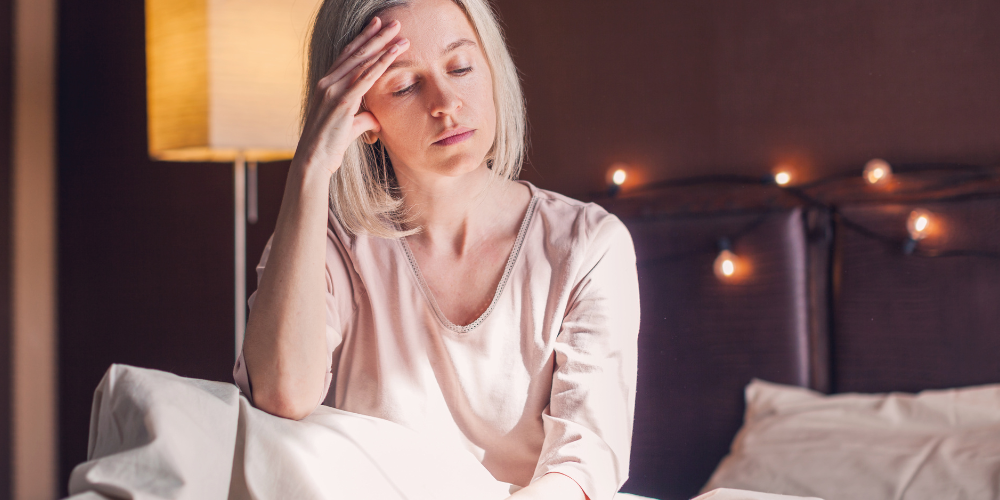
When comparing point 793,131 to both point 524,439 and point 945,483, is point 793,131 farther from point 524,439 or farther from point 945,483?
point 524,439

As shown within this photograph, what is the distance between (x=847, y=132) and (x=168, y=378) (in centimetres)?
111

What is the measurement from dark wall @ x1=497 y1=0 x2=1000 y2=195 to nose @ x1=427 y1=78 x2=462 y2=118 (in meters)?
0.61

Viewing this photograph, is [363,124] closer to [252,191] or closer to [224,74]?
[224,74]

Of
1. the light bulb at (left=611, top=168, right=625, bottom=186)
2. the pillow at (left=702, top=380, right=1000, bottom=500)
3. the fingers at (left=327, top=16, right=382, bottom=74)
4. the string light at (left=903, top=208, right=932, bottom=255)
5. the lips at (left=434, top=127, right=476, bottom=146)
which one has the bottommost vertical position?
the pillow at (left=702, top=380, right=1000, bottom=500)

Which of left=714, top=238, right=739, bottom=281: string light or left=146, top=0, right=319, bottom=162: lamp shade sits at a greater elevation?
left=146, top=0, right=319, bottom=162: lamp shade

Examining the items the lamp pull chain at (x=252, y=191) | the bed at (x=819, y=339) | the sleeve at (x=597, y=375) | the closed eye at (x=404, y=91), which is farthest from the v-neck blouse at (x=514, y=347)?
the lamp pull chain at (x=252, y=191)

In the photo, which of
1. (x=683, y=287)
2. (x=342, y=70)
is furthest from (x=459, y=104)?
(x=683, y=287)

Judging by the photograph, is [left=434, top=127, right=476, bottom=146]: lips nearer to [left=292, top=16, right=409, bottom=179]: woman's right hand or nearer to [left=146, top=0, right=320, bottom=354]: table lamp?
[left=292, top=16, right=409, bottom=179]: woman's right hand

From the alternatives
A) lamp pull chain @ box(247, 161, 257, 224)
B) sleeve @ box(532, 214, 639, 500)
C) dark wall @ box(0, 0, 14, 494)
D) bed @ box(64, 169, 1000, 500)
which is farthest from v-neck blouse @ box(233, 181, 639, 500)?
dark wall @ box(0, 0, 14, 494)

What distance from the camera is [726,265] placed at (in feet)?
4.23

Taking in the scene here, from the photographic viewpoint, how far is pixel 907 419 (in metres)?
1.10

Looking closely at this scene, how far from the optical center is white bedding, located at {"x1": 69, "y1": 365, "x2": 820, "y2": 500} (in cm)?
65

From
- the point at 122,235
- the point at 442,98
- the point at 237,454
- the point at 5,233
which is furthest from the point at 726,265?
the point at 5,233

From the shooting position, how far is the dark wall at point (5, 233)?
223 centimetres
